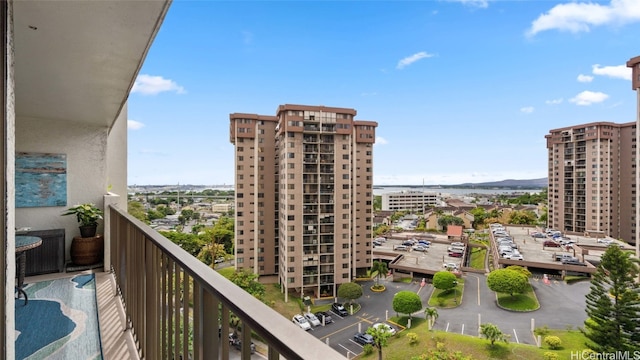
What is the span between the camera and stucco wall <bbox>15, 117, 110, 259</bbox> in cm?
356

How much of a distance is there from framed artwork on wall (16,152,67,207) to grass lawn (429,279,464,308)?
66.4 feet

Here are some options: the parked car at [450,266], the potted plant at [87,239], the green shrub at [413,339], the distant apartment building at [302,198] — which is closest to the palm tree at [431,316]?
the green shrub at [413,339]

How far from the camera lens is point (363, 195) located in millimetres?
23031

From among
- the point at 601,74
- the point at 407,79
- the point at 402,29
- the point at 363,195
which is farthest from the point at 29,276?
the point at 601,74

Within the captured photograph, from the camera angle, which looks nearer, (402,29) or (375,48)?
(402,29)

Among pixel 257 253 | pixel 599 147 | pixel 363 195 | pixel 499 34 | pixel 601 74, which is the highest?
pixel 499 34

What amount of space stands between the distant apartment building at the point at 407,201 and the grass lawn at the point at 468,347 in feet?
142

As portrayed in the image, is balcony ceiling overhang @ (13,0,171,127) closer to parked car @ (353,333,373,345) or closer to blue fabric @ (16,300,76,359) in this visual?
blue fabric @ (16,300,76,359)

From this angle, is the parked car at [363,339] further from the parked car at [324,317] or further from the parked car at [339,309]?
the parked car at [339,309]

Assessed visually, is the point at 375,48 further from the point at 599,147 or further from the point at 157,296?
the point at 157,296

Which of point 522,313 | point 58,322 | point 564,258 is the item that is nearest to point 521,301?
point 522,313

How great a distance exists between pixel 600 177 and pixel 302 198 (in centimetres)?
2772

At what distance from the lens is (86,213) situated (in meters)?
3.58

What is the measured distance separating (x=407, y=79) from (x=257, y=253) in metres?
43.1
